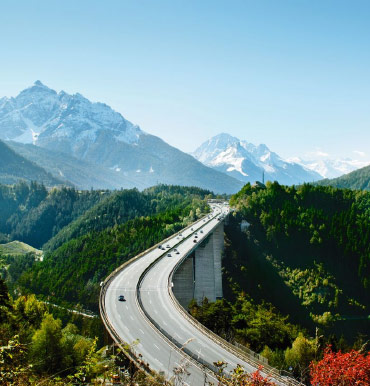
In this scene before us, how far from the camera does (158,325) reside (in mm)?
45812

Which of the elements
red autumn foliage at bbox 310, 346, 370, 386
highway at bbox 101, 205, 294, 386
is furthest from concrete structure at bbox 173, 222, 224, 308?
red autumn foliage at bbox 310, 346, 370, 386

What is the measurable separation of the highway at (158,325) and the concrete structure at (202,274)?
513 centimetres

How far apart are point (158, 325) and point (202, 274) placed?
51.6m

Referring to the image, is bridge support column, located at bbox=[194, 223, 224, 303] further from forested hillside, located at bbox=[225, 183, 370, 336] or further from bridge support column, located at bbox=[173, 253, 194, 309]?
forested hillside, located at bbox=[225, 183, 370, 336]

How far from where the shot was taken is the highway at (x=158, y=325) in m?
35.6

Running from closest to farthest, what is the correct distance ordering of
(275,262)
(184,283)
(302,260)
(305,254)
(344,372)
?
1. (344,372)
2. (184,283)
3. (275,262)
4. (302,260)
5. (305,254)

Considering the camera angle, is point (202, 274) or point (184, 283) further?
point (202, 274)

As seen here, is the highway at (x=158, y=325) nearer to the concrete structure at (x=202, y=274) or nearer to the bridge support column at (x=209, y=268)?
the concrete structure at (x=202, y=274)

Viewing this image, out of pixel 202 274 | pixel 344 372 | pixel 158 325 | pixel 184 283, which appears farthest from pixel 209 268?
pixel 344 372

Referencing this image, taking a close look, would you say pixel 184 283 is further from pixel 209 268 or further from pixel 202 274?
pixel 209 268

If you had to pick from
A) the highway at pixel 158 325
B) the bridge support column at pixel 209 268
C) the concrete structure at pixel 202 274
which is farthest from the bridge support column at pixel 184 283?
the highway at pixel 158 325

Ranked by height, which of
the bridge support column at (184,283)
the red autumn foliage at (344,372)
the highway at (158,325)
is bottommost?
the bridge support column at (184,283)

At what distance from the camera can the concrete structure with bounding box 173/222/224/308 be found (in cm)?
8354

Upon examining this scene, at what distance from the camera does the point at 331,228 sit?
139 m
